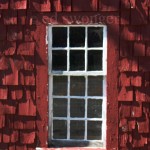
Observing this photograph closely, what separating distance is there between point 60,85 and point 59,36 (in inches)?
25.8

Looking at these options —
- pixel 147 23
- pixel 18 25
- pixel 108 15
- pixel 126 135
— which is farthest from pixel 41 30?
pixel 126 135

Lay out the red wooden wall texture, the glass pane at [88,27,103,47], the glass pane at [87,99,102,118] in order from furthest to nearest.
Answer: the glass pane at [87,99,102,118], the glass pane at [88,27,103,47], the red wooden wall texture

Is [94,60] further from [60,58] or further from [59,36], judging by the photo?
[59,36]

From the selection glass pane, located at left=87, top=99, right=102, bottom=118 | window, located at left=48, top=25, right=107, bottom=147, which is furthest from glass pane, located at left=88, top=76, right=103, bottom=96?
glass pane, located at left=87, top=99, right=102, bottom=118

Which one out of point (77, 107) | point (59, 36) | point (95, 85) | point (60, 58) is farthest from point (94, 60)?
point (77, 107)

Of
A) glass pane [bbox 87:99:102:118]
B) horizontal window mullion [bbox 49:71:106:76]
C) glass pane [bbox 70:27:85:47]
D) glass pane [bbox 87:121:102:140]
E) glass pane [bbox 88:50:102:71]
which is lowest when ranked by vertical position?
glass pane [bbox 87:121:102:140]

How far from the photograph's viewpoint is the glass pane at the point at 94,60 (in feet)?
19.5

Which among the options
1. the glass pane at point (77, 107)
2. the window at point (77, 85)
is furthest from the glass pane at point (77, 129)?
the glass pane at point (77, 107)

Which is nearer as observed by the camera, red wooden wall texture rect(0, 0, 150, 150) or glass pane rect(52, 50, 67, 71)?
red wooden wall texture rect(0, 0, 150, 150)

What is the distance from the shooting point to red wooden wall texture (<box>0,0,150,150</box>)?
5777 mm

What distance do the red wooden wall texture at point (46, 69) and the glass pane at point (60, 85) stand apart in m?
0.16

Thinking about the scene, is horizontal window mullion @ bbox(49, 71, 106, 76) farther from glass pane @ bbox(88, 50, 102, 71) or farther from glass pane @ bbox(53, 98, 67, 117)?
glass pane @ bbox(53, 98, 67, 117)

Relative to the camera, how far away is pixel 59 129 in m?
6.06

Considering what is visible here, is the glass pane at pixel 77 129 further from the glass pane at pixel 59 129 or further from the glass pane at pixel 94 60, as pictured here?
the glass pane at pixel 94 60
